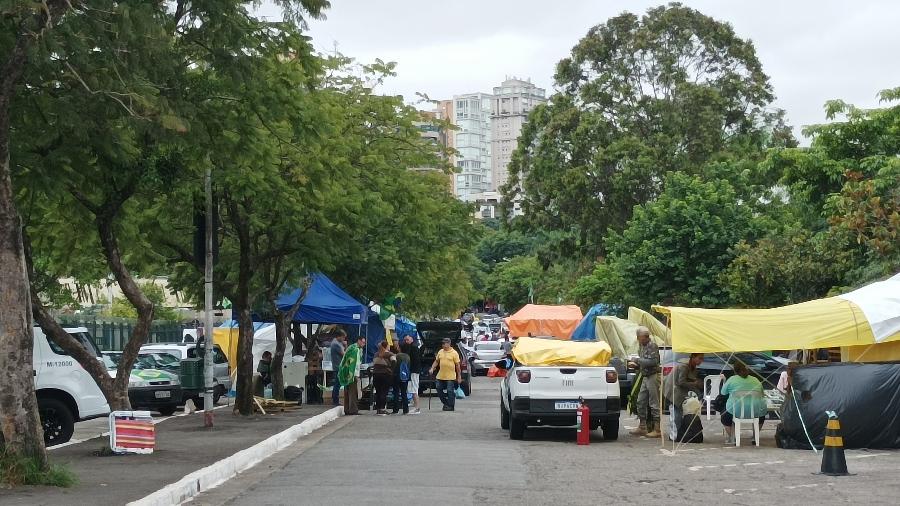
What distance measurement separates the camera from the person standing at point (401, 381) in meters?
27.9

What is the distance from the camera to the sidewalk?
1245 centimetres

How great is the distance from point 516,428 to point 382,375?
23.9 feet

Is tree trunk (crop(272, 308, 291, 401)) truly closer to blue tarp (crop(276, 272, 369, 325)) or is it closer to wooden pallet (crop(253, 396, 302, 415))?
blue tarp (crop(276, 272, 369, 325))

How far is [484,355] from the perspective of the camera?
2306 inches

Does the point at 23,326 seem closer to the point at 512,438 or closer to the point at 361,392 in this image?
the point at 512,438

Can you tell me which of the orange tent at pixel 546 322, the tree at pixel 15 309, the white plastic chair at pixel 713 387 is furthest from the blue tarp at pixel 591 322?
the tree at pixel 15 309

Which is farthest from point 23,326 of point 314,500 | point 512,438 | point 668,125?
point 668,125

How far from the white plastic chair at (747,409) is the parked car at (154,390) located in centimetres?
1296

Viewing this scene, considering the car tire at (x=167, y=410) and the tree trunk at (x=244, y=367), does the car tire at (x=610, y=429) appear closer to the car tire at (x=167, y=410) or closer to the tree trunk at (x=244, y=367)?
the tree trunk at (x=244, y=367)

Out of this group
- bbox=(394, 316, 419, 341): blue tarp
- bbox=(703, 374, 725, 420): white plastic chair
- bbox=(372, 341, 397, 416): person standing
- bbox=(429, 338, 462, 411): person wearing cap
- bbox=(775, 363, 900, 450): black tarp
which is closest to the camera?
bbox=(775, 363, 900, 450): black tarp

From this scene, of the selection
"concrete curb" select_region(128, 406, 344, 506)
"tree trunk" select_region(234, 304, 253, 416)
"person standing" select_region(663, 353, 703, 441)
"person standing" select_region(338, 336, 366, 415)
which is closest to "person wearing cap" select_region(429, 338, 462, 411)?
"person standing" select_region(338, 336, 366, 415)

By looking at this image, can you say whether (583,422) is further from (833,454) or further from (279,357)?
(279,357)

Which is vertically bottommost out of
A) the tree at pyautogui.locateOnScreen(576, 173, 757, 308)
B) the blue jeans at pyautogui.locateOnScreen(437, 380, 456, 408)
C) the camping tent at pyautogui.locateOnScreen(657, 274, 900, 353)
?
the blue jeans at pyautogui.locateOnScreen(437, 380, 456, 408)

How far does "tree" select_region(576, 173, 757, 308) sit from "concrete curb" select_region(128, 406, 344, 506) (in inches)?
701
